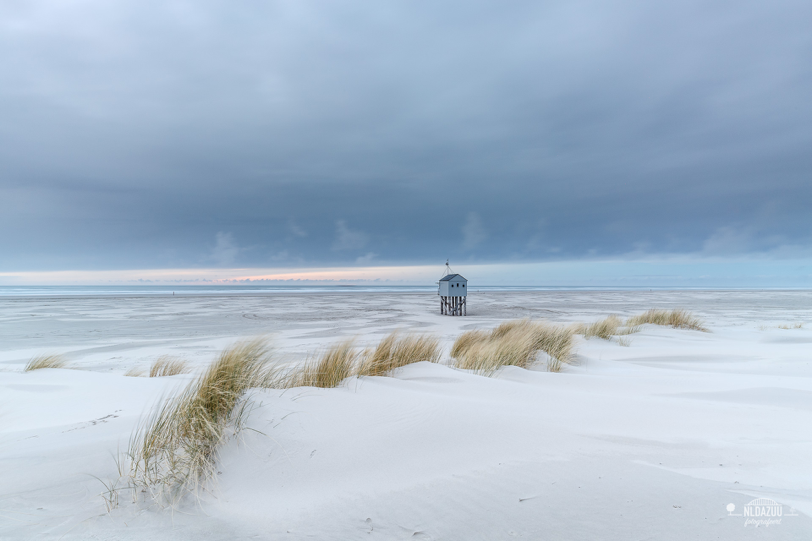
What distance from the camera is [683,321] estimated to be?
45.5ft

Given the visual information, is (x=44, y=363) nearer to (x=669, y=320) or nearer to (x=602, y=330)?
(x=602, y=330)

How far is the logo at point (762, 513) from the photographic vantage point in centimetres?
193

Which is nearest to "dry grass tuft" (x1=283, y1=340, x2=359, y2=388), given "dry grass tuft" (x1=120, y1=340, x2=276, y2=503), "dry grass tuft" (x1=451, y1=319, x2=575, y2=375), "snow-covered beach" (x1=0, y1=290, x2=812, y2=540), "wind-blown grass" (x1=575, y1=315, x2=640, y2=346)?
"snow-covered beach" (x1=0, y1=290, x2=812, y2=540)

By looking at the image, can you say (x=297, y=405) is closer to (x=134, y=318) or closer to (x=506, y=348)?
(x=506, y=348)

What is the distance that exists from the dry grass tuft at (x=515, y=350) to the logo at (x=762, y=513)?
3521 mm

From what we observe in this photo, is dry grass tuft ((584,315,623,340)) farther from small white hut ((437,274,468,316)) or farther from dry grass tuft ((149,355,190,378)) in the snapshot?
small white hut ((437,274,468,316))

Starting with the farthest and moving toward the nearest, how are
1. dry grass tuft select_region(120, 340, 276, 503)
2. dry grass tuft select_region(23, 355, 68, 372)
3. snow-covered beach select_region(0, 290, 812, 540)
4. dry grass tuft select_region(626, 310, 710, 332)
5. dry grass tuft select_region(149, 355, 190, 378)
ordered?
dry grass tuft select_region(626, 310, 710, 332)
dry grass tuft select_region(149, 355, 190, 378)
dry grass tuft select_region(23, 355, 68, 372)
dry grass tuft select_region(120, 340, 276, 503)
snow-covered beach select_region(0, 290, 812, 540)

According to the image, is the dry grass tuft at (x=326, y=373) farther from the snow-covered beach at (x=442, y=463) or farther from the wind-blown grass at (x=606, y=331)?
the wind-blown grass at (x=606, y=331)

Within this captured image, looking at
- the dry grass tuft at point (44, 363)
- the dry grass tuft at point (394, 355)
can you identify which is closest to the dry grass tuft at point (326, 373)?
the dry grass tuft at point (394, 355)

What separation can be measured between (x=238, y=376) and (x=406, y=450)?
1.61m

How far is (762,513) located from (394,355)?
454cm

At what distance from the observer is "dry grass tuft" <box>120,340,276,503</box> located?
2.13 meters

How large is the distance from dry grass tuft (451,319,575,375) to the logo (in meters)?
3.52

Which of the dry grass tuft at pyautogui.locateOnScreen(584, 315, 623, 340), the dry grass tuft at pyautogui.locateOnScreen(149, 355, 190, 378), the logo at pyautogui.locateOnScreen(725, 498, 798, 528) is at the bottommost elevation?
the dry grass tuft at pyautogui.locateOnScreen(149, 355, 190, 378)
